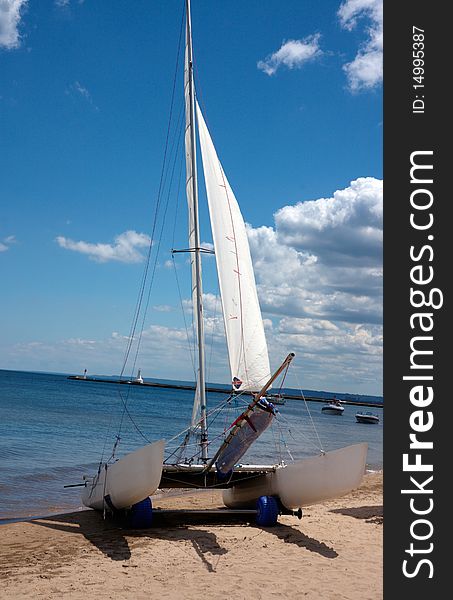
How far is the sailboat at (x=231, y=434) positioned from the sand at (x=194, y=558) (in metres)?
0.75

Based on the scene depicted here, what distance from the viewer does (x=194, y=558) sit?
10.3 meters

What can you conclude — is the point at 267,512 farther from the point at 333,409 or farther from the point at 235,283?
the point at 333,409

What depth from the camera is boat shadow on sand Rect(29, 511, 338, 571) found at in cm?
1082

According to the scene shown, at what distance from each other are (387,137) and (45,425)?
4013 cm

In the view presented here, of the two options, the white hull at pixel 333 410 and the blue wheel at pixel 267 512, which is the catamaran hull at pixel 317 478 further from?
the white hull at pixel 333 410

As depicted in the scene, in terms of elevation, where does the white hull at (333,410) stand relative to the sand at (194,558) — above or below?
below

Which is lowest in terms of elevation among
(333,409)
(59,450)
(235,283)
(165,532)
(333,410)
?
(333,410)

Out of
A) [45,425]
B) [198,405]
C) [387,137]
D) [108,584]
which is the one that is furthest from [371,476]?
[45,425]

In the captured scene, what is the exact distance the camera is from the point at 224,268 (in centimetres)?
1398

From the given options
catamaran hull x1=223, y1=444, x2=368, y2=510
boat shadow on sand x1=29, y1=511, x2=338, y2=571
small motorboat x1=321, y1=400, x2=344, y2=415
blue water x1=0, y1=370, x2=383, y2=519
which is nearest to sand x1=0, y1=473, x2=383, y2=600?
boat shadow on sand x1=29, y1=511, x2=338, y2=571

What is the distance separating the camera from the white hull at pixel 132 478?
11.2m

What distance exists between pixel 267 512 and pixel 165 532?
7.23 feet

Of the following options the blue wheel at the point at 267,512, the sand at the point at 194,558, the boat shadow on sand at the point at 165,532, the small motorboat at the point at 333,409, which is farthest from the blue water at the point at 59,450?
the small motorboat at the point at 333,409

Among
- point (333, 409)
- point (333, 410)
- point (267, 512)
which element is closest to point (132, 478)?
point (267, 512)
